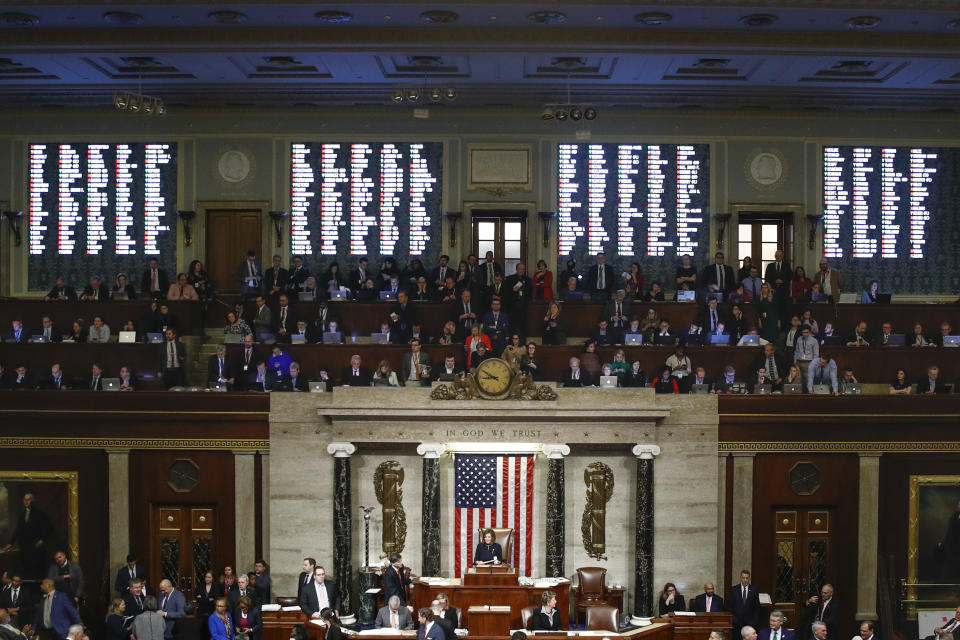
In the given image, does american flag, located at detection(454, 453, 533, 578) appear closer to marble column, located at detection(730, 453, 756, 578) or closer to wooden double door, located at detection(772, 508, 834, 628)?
marble column, located at detection(730, 453, 756, 578)

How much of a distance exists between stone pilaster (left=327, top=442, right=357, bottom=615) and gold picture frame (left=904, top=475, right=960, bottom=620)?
8.76 m

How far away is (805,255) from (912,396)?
6.38m

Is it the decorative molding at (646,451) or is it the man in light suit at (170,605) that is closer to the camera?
the man in light suit at (170,605)

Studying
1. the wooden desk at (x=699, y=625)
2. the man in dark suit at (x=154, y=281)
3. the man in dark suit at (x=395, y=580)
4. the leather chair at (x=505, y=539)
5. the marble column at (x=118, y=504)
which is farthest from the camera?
the man in dark suit at (x=154, y=281)

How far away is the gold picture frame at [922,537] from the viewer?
19.0m

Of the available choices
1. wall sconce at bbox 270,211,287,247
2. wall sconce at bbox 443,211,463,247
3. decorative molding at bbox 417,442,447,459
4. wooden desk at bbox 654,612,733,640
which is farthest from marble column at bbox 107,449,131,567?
wooden desk at bbox 654,612,733,640

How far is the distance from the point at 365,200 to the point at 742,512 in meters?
10.4

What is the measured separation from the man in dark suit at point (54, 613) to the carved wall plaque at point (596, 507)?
7.62 metres

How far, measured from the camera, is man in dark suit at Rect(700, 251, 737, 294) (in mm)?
22938

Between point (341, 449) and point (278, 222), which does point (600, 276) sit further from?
point (341, 449)

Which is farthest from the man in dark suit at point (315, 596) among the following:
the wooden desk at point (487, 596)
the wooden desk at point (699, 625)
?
the wooden desk at point (699, 625)

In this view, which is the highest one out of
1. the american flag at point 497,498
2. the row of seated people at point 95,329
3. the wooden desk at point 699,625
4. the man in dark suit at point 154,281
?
the man in dark suit at point 154,281

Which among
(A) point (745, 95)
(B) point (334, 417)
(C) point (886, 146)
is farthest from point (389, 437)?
(C) point (886, 146)

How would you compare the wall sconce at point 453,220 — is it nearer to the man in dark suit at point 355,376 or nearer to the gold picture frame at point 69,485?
the man in dark suit at point 355,376
